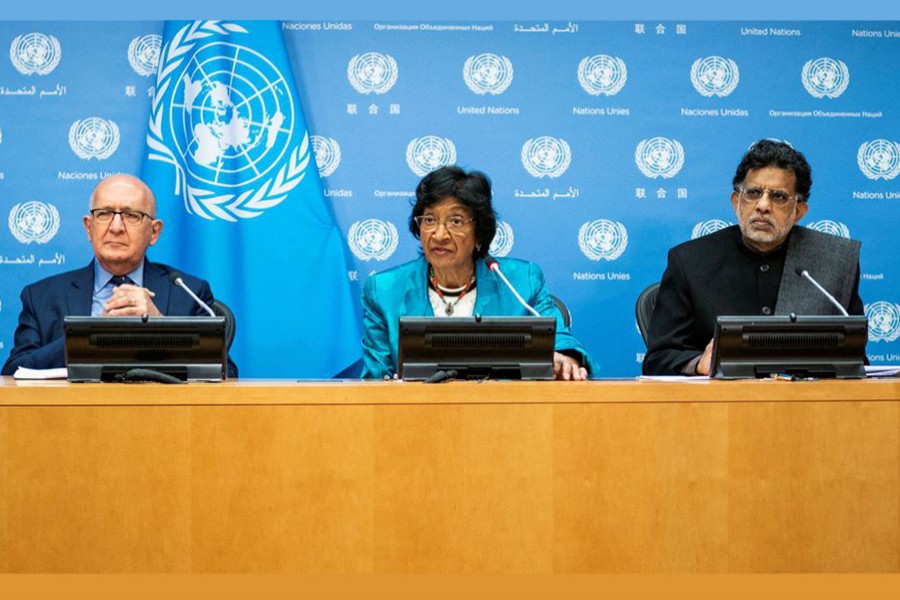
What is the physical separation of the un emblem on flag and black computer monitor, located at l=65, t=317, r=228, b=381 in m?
1.58

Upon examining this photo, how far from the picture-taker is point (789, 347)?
2.52m

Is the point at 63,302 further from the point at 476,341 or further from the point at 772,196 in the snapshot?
the point at 772,196

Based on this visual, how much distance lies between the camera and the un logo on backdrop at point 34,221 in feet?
→ 13.1

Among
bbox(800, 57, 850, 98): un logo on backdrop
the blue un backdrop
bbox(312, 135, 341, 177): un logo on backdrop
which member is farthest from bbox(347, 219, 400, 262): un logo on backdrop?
bbox(800, 57, 850, 98): un logo on backdrop

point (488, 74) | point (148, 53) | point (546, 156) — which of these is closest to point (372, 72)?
point (488, 74)

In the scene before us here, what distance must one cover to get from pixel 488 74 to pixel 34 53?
172cm

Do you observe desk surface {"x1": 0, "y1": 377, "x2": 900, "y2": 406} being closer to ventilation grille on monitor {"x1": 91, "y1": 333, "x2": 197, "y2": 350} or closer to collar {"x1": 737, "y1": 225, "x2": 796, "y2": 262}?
ventilation grille on monitor {"x1": 91, "y1": 333, "x2": 197, "y2": 350}

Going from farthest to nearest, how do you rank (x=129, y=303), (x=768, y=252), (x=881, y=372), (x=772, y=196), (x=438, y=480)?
(x=768, y=252) → (x=772, y=196) → (x=129, y=303) → (x=881, y=372) → (x=438, y=480)

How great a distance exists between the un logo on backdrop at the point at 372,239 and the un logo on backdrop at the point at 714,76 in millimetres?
1308

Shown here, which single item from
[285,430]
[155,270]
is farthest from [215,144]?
[285,430]

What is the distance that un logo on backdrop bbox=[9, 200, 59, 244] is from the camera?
→ 399 centimetres

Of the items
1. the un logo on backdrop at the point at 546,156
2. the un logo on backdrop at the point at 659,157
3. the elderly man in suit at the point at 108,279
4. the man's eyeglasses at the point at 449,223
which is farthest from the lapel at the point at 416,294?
the un logo on backdrop at the point at 659,157

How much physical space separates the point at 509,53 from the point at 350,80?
62cm

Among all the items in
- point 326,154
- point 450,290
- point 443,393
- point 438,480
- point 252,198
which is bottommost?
point 438,480
